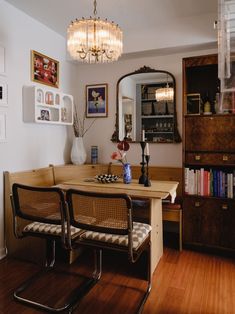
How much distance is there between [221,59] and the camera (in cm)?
153

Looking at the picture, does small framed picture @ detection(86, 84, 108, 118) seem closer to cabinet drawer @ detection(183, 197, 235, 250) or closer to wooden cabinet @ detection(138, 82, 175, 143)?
wooden cabinet @ detection(138, 82, 175, 143)

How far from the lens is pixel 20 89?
2.71 metres

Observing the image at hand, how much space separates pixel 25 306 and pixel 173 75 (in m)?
2.84

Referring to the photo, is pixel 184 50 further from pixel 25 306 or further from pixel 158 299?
pixel 25 306

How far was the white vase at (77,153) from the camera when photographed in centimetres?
341

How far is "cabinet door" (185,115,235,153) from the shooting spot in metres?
2.63

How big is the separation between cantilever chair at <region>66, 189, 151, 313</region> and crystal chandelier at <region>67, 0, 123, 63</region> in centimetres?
111

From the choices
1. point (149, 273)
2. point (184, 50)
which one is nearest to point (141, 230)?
point (149, 273)

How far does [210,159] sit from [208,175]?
0.56ft

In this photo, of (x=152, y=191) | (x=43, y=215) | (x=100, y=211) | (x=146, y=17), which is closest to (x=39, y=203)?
(x=43, y=215)

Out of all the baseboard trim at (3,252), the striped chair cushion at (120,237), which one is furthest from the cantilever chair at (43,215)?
the baseboard trim at (3,252)

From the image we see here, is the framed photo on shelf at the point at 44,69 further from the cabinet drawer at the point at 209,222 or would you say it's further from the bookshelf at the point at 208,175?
the cabinet drawer at the point at 209,222

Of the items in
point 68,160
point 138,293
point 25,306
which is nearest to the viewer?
point 25,306

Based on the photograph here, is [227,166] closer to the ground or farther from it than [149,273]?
farther from it
